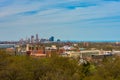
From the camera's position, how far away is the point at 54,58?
3650cm

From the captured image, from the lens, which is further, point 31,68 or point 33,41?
point 33,41

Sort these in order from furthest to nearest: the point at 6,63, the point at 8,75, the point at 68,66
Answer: the point at 68,66
the point at 6,63
the point at 8,75

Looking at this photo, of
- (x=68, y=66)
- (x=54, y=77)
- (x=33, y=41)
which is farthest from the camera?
(x=33, y=41)

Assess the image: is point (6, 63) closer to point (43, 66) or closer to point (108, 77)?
point (43, 66)

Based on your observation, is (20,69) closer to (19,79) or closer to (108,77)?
(19,79)

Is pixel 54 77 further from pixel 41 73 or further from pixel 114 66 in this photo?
pixel 114 66

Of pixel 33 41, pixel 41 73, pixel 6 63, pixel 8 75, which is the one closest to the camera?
pixel 8 75

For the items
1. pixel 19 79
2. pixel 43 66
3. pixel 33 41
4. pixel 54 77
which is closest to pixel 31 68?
pixel 43 66

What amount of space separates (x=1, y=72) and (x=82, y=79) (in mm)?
7684

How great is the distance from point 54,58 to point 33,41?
106138 mm

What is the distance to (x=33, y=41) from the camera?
142 meters

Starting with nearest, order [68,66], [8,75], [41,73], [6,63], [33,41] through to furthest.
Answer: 1. [8,75]
2. [41,73]
3. [6,63]
4. [68,66]
5. [33,41]

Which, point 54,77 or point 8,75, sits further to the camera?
point 8,75

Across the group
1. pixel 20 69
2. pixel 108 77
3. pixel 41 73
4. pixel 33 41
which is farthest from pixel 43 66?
pixel 33 41
